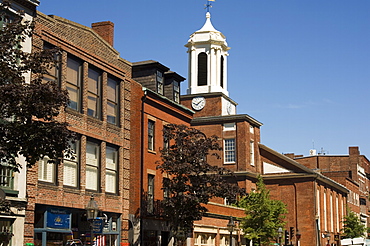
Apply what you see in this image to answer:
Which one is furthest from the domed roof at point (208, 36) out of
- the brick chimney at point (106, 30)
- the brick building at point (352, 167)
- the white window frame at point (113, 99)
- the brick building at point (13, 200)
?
the brick building at point (13, 200)

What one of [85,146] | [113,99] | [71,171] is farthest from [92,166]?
[113,99]

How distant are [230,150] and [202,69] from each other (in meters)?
11.1

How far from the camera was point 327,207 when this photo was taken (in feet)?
241

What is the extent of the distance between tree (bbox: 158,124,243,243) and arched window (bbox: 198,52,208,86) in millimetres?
33174

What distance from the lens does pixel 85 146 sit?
1227 inches

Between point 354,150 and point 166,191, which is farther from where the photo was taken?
point 354,150

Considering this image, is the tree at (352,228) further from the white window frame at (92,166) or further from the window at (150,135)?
the white window frame at (92,166)

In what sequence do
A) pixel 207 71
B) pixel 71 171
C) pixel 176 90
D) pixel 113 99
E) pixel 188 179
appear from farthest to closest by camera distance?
pixel 207 71
pixel 176 90
pixel 188 179
pixel 113 99
pixel 71 171

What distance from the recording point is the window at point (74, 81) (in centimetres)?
3056

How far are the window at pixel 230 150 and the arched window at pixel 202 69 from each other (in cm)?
889

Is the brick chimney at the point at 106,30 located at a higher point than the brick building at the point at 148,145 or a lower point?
higher

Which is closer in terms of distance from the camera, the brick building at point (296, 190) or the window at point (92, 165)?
the window at point (92, 165)

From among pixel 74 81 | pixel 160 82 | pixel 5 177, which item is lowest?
pixel 5 177

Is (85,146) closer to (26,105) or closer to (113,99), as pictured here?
(113,99)
